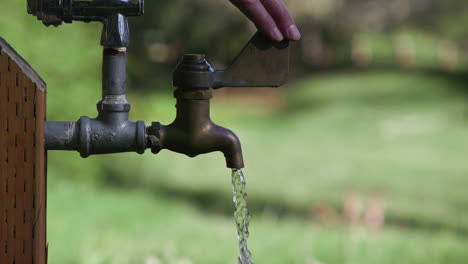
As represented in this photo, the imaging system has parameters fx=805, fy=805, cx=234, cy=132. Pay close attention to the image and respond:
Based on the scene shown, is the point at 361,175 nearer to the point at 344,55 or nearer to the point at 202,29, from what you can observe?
the point at 202,29

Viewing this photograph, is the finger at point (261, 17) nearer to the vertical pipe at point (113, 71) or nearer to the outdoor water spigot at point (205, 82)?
the outdoor water spigot at point (205, 82)

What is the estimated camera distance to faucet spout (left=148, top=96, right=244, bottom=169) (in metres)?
1.91

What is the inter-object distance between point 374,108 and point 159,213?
7214 millimetres

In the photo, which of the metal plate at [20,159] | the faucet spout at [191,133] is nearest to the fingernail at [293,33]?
the faucet spout at [191,133]

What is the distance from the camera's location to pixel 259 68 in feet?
6.23

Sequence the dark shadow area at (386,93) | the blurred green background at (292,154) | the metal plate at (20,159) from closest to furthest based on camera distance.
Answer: the metal plate at (20,159) < the blurred green background at (292,154) < the dark shadow area at (386,93)

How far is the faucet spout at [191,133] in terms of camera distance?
191 centimetres

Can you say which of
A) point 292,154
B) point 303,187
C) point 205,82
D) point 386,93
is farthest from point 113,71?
point 386,93

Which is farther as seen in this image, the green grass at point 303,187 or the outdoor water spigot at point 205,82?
the green grass at point 303,187

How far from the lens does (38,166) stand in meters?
1.73

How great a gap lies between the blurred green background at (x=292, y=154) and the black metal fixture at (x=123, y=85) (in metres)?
1.21

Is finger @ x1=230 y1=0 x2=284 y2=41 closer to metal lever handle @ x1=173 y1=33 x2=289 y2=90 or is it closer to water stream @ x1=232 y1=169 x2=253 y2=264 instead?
metal lever handle @ x1=173 y1=33 x2=289 y2=90

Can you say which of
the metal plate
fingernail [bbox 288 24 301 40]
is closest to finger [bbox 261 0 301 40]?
fingernail [bbox 288 24 301 40]

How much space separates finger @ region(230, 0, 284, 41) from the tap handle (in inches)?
1.3
